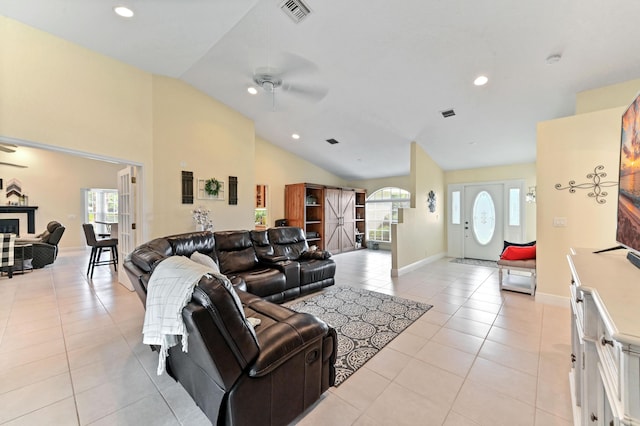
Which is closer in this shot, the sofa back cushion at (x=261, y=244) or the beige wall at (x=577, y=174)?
the beige wall at (x=577, y=174)

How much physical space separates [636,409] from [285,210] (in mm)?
7067

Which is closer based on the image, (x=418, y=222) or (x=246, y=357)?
(x=246, y=357)

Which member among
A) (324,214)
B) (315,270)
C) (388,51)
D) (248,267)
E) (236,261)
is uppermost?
(388,51)

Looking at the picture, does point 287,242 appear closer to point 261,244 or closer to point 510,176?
point 261,244

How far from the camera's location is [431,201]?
20.7 feet

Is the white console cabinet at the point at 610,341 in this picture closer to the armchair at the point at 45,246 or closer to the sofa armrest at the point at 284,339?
the sofa armrest at the point at 284,339

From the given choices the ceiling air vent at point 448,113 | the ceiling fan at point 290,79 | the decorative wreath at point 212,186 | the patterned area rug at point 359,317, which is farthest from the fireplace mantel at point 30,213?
the ceiling air vent at point 448,113

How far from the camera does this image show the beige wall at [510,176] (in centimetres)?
600

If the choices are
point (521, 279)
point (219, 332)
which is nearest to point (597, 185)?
point (521, 279)

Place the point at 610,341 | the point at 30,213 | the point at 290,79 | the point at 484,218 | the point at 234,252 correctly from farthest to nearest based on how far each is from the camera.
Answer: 1. the point at 30,213
2. the point at 484,218
3. the point at 290,79
4. the point at 234,252
5. the point at 610,341

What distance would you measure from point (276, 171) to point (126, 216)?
367cm

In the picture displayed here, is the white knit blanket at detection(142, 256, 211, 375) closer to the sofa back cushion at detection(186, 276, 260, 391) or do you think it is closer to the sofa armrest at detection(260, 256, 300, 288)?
the sofa back cushion at detection(186, 276, 260, 391)

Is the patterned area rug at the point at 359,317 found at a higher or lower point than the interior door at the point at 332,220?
lower

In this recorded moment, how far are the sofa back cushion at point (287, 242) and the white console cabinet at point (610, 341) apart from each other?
3.51 meters
